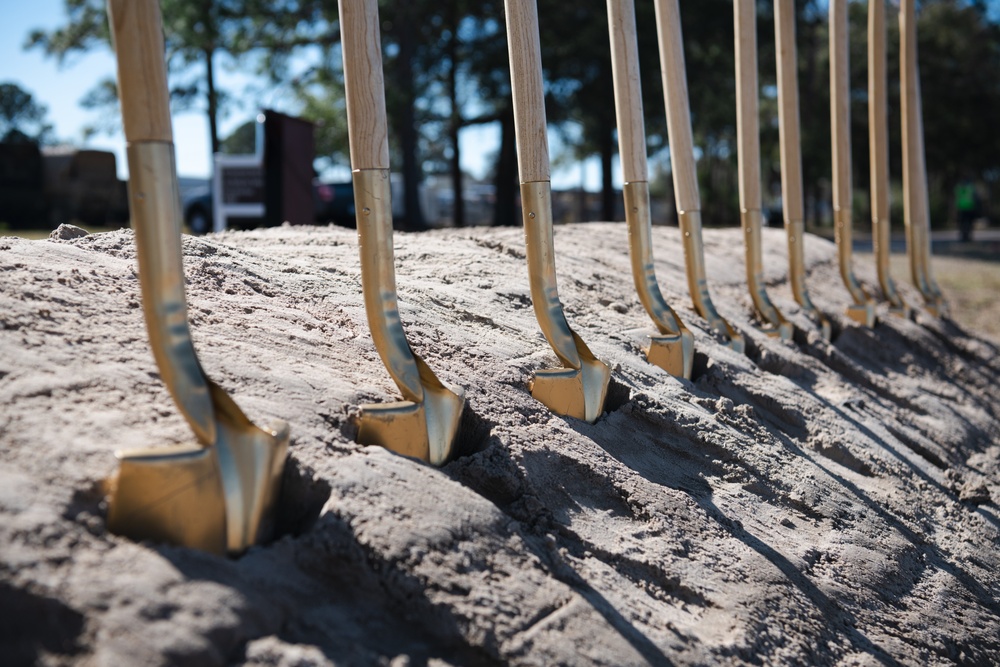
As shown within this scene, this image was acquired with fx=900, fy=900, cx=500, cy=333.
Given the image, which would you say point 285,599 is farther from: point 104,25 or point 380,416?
point 104,25

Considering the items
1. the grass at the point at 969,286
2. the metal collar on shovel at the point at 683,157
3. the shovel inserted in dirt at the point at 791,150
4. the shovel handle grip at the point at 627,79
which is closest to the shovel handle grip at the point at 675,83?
the metal collar on shovel at the point at 683,157

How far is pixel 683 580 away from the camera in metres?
1.80

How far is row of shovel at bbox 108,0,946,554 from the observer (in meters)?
1.45

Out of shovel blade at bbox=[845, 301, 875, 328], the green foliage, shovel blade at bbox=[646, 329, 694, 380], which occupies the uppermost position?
the green foliage

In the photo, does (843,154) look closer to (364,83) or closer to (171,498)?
(364,83)

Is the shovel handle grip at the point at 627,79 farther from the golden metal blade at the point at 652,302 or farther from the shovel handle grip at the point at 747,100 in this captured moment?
the shovel handle grip at the point at 747,100

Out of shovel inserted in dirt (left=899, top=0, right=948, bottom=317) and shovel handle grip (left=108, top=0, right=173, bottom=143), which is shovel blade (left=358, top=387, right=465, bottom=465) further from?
shovel inserted in dirt (left=899, top=0, right=948, bottom=317)

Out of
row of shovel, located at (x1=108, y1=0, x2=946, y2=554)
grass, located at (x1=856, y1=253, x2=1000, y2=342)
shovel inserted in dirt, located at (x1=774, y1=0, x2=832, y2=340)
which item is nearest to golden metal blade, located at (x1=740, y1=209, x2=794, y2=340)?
shovel inserted in dirt, located at (x1=774, y1=0, x2=832, y2=340)

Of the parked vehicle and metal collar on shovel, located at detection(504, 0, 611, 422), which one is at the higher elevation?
the parked vehicle

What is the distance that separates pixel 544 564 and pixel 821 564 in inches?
30.0

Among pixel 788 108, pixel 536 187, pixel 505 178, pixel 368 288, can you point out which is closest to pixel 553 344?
pixel 536 187

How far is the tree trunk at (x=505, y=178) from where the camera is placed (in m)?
15.1

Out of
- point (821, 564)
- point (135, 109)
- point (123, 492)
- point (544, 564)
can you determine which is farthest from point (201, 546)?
point (821, 564)

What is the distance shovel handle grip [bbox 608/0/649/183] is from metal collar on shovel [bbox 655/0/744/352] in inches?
14.9
